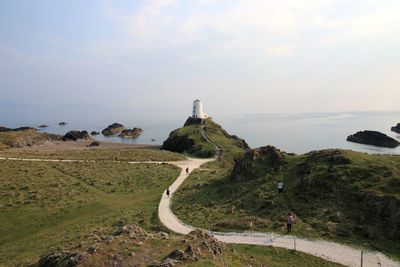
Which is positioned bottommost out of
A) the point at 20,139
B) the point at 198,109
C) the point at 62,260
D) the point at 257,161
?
the point at 62,260

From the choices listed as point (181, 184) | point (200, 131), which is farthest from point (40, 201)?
point (200, 131)

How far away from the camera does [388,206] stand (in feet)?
103

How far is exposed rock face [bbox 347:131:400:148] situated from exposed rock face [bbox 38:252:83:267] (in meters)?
144

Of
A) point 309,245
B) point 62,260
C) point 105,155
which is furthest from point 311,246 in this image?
point 105,155

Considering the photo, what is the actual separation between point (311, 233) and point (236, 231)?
6.35m

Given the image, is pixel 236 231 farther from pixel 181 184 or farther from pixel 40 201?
pixel 40 201

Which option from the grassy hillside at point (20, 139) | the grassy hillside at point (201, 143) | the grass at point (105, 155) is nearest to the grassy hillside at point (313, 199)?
the grass at point (105, 155)

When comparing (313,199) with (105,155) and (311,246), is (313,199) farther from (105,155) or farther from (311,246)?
(105,155)

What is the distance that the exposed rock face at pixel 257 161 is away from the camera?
47300 mm

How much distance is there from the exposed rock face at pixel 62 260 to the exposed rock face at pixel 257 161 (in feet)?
94.4

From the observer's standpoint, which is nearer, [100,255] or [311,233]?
[100,255]

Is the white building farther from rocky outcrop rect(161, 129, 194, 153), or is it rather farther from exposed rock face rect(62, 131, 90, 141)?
exposed rock face rect(62, 131, 90, 141)

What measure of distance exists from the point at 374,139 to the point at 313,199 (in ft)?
418

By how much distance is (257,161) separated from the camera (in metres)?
49.4
